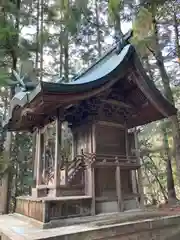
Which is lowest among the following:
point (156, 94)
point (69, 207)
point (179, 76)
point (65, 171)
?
point (69, 207)

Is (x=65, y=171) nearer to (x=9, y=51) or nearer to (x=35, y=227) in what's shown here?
(x=35, y=227)

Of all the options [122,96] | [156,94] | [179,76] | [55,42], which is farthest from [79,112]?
[55,42]

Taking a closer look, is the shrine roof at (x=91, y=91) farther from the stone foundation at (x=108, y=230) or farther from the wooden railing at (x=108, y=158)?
the stone foundation at (x=108, y=230)

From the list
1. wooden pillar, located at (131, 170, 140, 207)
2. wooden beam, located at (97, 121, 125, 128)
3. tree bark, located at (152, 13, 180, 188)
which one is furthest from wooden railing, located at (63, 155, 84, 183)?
tree bark, located at (152, 13, 180, 188)

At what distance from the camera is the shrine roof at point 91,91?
3.46m

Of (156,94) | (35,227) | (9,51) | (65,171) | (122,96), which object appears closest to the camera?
(35,227)

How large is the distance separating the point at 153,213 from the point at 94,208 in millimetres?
1301

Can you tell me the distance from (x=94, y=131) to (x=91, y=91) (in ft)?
3.25

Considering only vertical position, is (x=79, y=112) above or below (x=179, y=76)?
below

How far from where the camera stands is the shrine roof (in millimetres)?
3459

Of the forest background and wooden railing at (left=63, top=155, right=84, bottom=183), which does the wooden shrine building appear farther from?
the forest background

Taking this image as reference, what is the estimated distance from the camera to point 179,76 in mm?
10273

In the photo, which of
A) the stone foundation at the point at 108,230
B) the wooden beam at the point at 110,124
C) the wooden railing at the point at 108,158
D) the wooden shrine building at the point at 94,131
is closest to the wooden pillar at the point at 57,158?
the wooden shrine building at the point at 94,131

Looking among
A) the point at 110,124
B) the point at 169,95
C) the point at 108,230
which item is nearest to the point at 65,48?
the point at 169,95
